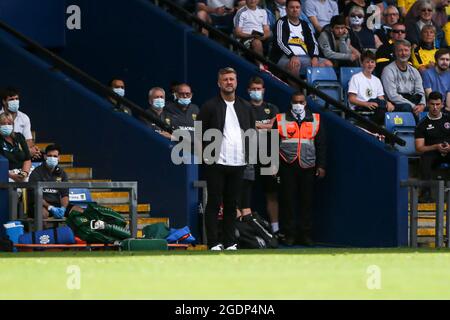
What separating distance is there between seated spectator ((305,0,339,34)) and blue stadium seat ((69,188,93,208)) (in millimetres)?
4553

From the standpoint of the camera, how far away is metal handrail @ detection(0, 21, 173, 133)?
1872cm

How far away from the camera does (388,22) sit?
2177cm

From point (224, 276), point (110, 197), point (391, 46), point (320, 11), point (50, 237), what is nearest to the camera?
point (224, 276)

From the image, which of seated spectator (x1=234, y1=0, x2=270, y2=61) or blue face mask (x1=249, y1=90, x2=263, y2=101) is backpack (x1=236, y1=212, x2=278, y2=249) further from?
seated spectator (x1=234, y1=0, x2=270, y2=61)

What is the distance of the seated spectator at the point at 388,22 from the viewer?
2133 centimetres

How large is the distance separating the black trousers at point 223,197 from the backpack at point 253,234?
1332 mm

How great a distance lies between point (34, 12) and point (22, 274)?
965 centimetres

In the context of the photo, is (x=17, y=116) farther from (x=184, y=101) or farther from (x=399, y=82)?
(x=399, y=82)

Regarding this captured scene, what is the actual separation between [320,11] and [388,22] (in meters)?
1.10

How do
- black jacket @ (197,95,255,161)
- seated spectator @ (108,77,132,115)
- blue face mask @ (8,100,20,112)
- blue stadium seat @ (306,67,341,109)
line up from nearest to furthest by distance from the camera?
black jacket @ (197,95,255,161) → blue face mask @ (8,100,20,112) → seated spectator @ (108,77,132,115) → blue stadium seat @ (306,67,341,109)

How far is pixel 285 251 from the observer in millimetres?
13336

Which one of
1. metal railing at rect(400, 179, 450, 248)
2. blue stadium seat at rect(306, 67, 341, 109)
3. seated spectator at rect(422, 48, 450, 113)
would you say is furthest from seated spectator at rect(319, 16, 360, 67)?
metal railing at rect(400, 179, 450, 248)

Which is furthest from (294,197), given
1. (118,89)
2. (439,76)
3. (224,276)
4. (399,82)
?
(224,276)
